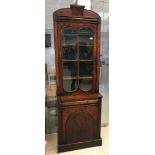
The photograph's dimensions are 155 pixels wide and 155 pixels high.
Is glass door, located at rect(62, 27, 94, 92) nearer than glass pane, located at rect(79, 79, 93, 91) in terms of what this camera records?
Yes

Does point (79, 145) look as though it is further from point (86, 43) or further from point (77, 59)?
point (86, 43)

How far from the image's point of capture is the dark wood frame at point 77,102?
2.34 metres

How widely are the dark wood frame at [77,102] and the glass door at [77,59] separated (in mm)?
62

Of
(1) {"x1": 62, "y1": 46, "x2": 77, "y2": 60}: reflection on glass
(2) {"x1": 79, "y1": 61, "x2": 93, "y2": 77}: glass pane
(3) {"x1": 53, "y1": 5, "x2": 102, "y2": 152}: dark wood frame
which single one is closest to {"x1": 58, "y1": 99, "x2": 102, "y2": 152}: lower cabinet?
(3) {"x1": 53, "y1": 5, "x2": 102, "y2": 152}: dark wood frame

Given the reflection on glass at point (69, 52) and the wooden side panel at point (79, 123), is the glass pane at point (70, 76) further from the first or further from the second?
the wooden side panel at point (79, 123)

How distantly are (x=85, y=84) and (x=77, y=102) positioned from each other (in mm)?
288

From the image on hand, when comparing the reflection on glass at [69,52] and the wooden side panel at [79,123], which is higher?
the reflection on glass at [69,52]

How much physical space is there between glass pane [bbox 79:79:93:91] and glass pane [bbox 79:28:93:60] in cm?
30

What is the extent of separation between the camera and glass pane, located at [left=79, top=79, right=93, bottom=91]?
256cm

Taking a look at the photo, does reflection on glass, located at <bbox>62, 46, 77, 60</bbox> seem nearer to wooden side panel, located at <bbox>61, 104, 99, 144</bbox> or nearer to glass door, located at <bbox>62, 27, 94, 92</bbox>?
glass door, located at <bbox>62, 27, 94, 92</bbox>

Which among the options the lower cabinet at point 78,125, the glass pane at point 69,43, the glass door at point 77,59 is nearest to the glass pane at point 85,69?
the glass door at point 77,59
